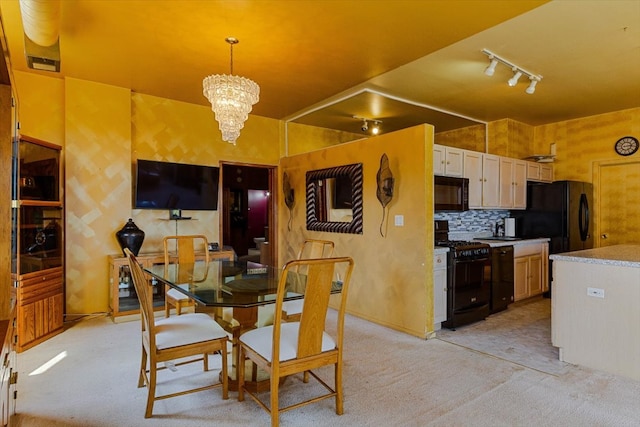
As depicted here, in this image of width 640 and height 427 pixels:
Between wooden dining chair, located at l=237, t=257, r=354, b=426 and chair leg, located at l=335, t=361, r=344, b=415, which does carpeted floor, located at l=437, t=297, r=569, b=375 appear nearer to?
chair leg, located at l=335, t=361, r=344, b=415

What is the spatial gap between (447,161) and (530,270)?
2.16 metres

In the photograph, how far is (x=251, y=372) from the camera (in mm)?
2584

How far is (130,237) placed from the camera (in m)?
4.17

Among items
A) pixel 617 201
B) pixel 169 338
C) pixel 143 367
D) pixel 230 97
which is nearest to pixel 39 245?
pixel 143 367

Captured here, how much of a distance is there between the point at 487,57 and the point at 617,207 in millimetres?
3568

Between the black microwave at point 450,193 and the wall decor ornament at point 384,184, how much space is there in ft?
1.97

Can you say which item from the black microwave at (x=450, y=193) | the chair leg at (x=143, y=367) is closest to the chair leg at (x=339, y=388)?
the chair leg at (x=143, y=367)

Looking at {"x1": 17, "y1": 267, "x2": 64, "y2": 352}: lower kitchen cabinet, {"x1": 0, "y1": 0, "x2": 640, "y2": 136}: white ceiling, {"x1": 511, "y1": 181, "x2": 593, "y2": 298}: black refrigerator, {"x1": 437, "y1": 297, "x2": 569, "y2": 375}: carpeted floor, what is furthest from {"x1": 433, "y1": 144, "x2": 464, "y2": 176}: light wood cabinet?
{"x1": 17, "y1": 267, "x2": 64, "y2": 352}: lower kitchen cabinet

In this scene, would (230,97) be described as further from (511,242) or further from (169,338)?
(511,242)

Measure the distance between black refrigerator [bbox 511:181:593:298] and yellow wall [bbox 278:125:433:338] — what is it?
9.11ft

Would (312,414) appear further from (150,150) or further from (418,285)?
(150,150)

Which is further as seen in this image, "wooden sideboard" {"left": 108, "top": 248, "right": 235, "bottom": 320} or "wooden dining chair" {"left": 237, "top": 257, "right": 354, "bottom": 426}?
"wooden sideboard" {"left": 108, "top": 248, "right": 235, "bottom": 320}

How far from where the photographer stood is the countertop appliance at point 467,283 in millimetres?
3783

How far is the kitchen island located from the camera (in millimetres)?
2680
